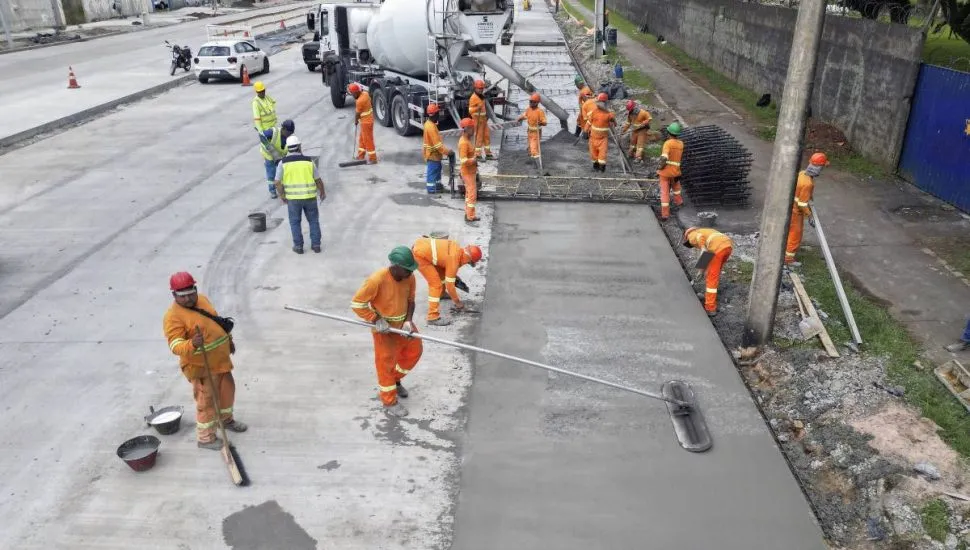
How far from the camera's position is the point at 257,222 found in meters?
10.5

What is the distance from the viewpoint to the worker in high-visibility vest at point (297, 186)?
9430mm

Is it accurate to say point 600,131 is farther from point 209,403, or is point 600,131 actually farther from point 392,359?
point 209,403

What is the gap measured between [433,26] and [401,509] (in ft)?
38.9

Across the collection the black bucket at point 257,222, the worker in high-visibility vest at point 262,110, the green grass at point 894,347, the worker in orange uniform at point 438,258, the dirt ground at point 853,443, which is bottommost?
the dirt ground at point 853,443

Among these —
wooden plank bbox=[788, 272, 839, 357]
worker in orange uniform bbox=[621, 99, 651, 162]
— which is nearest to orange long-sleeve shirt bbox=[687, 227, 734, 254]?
wooden plank bbox=[788, 272, 839, 357]

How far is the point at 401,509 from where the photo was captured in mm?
5211

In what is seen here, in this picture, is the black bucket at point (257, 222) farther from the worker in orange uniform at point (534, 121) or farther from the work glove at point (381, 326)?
the worker in orange uniform at point (534, 121)

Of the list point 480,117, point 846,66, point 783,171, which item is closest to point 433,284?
point 783,171

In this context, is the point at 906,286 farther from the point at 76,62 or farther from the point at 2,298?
the point at 76,62

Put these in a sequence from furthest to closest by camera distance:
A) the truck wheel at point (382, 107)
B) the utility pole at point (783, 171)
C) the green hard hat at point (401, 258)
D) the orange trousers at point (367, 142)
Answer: the truck wheel at point (382, 107), the orange trousers at point (367, 142), the utility pole at point (783, 171), the green hard hat at point (401, 258)

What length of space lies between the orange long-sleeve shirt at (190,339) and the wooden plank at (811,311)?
6130mm

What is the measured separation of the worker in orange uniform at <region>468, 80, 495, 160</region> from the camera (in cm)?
1338

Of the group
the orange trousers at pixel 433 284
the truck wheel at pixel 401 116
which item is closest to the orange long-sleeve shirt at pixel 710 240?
the orange trousers at pixel 433 284

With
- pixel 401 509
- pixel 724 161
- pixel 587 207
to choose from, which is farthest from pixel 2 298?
pixel 724 161
